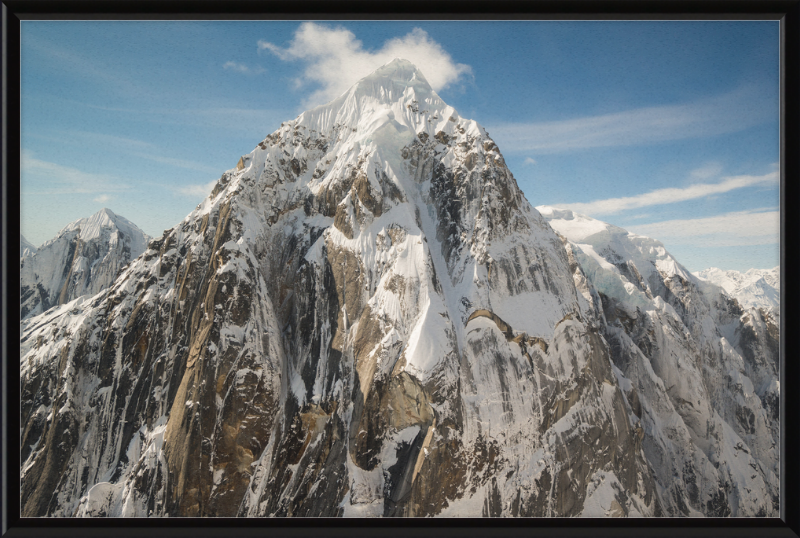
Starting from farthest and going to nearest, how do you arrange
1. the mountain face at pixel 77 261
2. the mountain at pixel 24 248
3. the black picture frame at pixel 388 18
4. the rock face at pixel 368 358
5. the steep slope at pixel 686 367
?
1. the rock face at pixel 368 358
2. the steep slope at pixel 686 367
3. the mountain face at pixel 77 261
4. the mountain at pixel 24 248
5. the black picture frame at pixel 388 18

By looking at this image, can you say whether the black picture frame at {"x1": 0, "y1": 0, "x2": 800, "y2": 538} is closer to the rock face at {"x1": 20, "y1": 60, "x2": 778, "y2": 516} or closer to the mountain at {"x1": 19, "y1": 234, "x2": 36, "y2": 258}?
the mountain at {"x1": 19, "y1": 234, "x2": 36, "y2": 258}

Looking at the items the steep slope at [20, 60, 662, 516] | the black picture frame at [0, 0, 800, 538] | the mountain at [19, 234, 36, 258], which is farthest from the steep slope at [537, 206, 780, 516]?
the mountain at [19, 234, 36, 258]

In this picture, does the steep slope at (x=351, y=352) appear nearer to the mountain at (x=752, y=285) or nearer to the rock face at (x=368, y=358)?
the rock face at (x=368, y=358)

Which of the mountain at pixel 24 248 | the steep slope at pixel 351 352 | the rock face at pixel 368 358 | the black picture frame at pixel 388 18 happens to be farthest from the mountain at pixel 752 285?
the mountain at pixel 24 248

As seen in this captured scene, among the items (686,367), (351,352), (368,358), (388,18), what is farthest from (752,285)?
(351,352)
